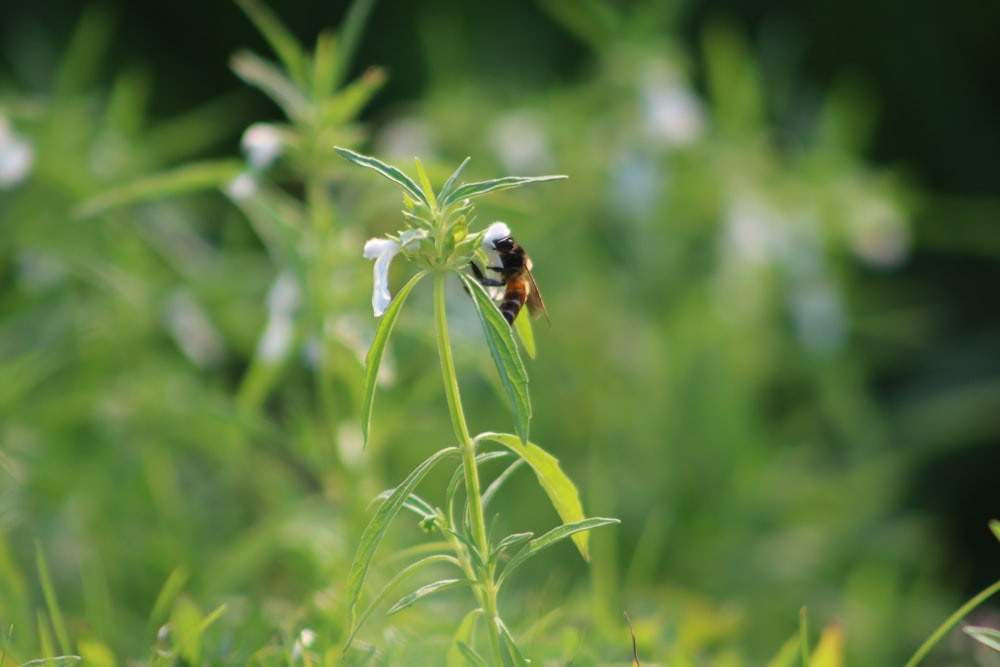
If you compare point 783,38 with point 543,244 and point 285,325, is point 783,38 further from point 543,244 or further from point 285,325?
point 285,325

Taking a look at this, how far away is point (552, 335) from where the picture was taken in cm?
120

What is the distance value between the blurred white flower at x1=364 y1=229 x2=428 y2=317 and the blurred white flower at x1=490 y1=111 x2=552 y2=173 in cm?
69

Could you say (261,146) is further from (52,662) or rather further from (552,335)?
(552,335)

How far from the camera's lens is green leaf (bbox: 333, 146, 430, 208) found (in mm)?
405

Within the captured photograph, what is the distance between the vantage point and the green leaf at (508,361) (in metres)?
0.39

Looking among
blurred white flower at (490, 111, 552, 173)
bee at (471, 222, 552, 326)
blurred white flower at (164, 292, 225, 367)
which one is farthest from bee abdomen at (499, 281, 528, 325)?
blurred white flower at (490, 111, 552, 173)

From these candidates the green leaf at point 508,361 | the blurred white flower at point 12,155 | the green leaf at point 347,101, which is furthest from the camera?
the blurred white flower at point 12,155

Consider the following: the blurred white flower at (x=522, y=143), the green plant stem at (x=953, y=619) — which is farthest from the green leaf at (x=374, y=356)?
the blurred white flower at (x=522, y=143)

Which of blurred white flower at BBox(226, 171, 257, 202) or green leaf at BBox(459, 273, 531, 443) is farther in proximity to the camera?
blurred white flower at BBox(226, 171, 257, 202)

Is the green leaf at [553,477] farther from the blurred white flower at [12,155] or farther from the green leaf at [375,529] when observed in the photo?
the blurred white flower at [12,155]

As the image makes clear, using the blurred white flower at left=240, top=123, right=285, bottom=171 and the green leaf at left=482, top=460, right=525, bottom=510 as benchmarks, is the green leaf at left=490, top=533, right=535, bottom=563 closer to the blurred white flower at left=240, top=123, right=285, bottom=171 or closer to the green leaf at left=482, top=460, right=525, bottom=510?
the green leaf at left=482, top=460, right=525, bottom=510

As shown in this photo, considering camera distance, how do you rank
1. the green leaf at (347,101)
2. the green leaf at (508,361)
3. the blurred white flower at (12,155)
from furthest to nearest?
the blurred white flower at (12,155) < the green leaf at (347,101) < the green leaf at (508,361)

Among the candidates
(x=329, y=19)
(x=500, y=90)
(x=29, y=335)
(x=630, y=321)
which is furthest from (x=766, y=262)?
(x=329, y=19)

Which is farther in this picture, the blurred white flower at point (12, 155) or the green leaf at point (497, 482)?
the blurred white flower at point (12, 155)
